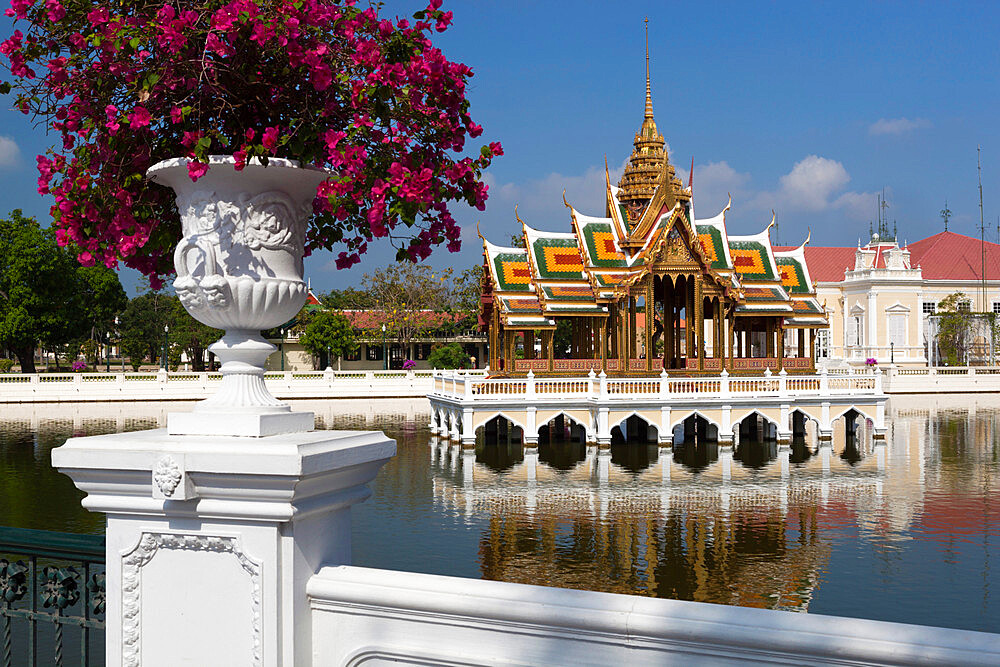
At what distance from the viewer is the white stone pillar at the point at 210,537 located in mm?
2680

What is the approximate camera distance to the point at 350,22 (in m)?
3.01

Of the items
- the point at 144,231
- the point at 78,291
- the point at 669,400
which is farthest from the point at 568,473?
the point at 78,291

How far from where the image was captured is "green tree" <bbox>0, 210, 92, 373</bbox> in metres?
46.8

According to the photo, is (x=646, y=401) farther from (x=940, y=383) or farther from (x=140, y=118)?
(x=940, y=383)

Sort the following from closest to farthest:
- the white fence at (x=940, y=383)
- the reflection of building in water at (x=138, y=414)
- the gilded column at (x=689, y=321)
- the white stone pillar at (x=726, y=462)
→ the white stone pillar at (x=726, y=462)
the gilded column at (x=689, y=321)
the reflection of building in water at (x=138, y=414)
the white fence at (x=940, y=383)

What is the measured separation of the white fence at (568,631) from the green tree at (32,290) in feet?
163

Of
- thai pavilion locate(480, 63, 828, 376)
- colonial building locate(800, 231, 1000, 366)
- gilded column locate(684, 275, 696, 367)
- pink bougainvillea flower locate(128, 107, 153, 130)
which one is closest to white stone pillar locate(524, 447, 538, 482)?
thai pavilion locate(480, 63, 828, 376)

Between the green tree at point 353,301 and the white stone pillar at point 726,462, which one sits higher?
the green tree at point 353,301

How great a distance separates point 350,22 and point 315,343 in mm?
50491

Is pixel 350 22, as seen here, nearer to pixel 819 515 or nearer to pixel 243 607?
pixel 243 607

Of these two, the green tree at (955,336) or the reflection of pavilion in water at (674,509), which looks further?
the green tree at (955,336)

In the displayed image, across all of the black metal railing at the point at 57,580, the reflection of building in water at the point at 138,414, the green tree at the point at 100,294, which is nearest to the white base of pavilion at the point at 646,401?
the reflection of building in water at the point at 138,414

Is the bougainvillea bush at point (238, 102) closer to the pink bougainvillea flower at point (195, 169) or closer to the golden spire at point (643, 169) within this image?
the pink bougainvillea flower at point (195, 169)

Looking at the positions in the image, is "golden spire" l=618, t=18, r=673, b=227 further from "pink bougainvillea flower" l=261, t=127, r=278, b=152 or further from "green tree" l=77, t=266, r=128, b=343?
"green tree" l=77, t=266, r=128, b=343
